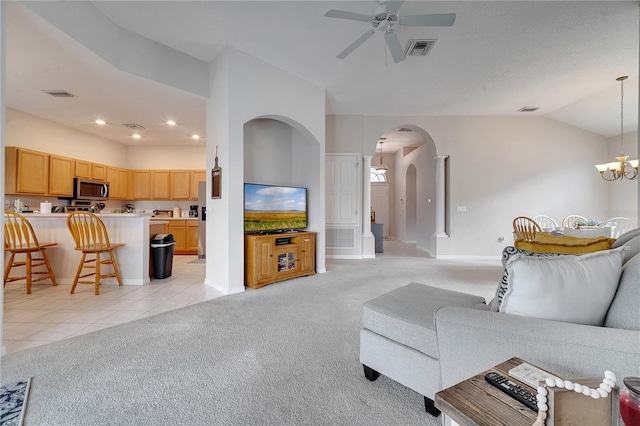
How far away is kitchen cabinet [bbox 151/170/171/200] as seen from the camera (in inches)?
258

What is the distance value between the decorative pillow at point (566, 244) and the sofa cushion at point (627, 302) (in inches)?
24.5

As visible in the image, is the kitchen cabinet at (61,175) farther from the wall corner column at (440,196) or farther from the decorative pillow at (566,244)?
the wall corner column at (440,196)

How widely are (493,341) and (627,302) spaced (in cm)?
56

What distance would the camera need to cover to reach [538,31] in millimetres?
3166

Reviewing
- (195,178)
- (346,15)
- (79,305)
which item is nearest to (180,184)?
(195,178)

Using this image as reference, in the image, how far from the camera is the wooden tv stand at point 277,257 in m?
3.59

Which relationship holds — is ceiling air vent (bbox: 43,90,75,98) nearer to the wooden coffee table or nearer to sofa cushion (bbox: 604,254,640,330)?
the wooden coffee table

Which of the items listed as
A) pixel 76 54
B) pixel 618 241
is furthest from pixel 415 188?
pixel 76 54

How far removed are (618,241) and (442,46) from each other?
301 centimetres

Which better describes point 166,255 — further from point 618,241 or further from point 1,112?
point 618,241

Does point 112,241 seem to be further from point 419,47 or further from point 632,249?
point 632,249

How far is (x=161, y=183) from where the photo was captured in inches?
258

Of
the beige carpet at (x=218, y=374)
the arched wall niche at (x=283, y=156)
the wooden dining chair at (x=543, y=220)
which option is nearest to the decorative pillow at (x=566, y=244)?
the beige carpet at (x=218, y=374)

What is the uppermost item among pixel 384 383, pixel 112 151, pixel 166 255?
pixel 112 151
